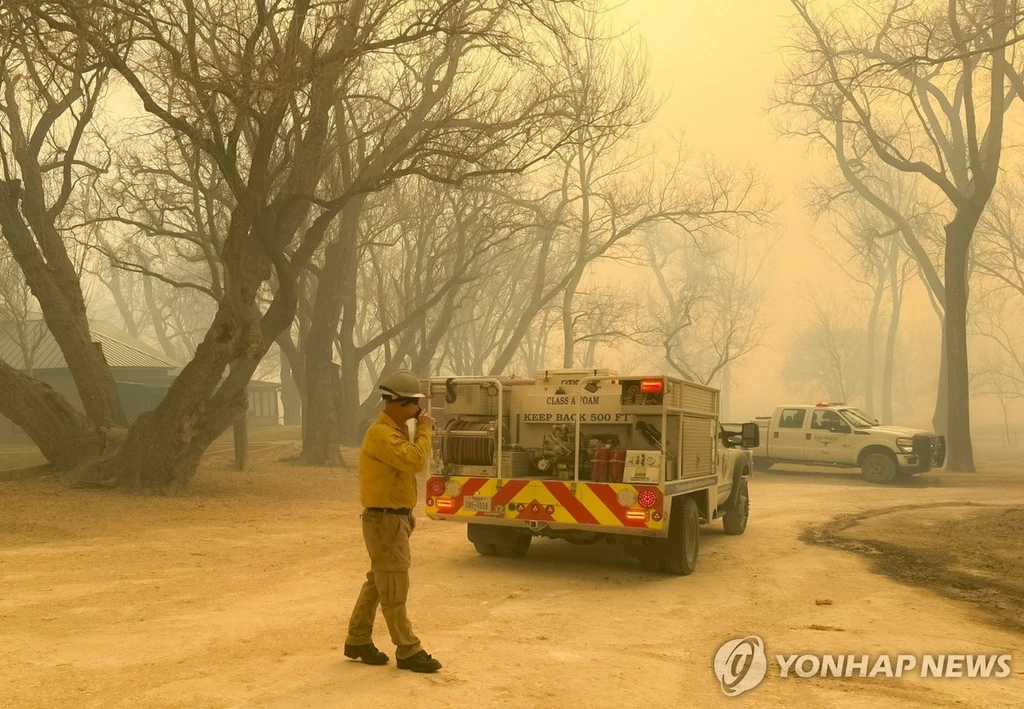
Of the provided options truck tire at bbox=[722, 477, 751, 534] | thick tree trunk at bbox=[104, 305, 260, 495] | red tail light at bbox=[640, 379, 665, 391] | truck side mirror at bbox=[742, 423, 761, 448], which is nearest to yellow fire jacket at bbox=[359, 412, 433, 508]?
red tail light at bbox=[640, 379, 665, 391]

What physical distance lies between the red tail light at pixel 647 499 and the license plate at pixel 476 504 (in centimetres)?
169

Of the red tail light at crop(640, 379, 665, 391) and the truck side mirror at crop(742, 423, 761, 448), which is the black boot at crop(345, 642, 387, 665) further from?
the truck side mirror at crop(742, 423, 761, 448)

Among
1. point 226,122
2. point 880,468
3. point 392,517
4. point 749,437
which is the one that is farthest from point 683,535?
point 880,468

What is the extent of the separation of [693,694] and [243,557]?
6.92 meters

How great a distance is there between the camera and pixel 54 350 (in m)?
44.8

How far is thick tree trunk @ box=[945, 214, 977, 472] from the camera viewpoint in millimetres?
30750

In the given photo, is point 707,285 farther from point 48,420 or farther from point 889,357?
point 48,420

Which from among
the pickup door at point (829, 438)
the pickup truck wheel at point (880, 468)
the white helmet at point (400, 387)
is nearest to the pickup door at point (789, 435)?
the pickup door at point (829, 438)

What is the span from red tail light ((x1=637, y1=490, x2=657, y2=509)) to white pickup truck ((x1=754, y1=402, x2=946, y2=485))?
59.8ft

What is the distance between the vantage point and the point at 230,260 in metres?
17.3

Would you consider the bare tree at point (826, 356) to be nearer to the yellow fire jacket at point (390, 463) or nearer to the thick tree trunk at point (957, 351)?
the thick tree trunk at point (957, 351)

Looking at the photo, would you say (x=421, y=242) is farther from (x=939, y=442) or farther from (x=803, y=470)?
(x=939, y=442)

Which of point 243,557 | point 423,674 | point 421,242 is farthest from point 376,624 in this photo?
point 421,242

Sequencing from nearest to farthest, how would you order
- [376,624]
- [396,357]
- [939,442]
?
[376,624] < [939,442] < [396,357]
